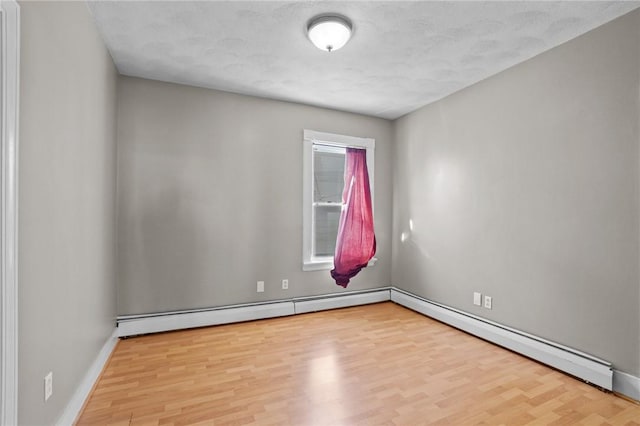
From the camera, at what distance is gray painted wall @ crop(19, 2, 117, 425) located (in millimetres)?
1344

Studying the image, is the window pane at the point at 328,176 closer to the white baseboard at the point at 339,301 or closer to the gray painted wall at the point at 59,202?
the white baseboard at the point at 339,301

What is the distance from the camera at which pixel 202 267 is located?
11.0 feet

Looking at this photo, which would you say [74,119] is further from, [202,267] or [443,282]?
[443,282]

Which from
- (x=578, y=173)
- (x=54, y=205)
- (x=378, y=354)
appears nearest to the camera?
(x=54, y=205)

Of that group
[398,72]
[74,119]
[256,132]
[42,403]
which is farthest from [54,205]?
[398,72]

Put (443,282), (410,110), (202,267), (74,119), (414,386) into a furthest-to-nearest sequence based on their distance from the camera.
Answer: (410,110) → (443,282) → (202,267) → (414,386) → (74,119)

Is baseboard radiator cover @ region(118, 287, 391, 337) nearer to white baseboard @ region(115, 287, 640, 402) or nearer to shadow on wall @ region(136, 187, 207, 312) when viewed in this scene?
white baseboard @ region(115, 287, 640, 402)

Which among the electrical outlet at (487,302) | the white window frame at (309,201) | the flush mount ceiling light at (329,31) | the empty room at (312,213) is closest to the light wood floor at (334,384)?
the empty room at (312,213)

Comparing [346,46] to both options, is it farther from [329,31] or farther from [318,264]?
[318,264]

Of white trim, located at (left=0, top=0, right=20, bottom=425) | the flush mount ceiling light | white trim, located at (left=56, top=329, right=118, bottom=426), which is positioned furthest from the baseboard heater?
the flush mount ceiling light

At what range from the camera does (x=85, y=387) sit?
6.58ft

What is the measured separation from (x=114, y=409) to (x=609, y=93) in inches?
153

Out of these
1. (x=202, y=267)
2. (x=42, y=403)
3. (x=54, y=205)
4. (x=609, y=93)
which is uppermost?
(x=609, y=93)

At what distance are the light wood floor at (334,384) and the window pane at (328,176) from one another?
174 cm
